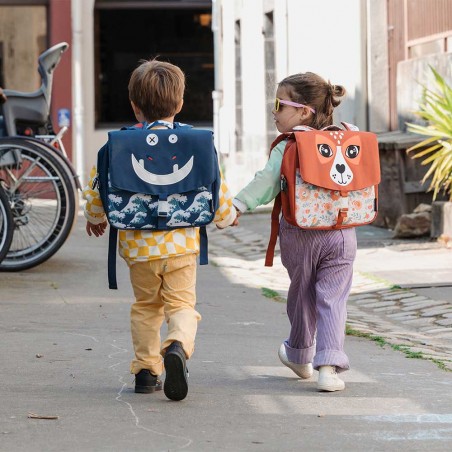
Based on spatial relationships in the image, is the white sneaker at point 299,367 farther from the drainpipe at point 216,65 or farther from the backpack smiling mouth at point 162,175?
the drainpipe at point 216,65

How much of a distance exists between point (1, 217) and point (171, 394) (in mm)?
3694

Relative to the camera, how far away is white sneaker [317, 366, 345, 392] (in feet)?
16.4

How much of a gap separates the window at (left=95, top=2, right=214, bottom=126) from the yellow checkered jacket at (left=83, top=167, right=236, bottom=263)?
14622 mm

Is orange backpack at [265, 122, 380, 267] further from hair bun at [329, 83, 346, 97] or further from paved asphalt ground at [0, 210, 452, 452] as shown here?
paved asphalt ground at [0, 210, 452, 452]

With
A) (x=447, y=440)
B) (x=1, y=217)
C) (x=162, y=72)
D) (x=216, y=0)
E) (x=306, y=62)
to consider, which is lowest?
(x=447, y=440)

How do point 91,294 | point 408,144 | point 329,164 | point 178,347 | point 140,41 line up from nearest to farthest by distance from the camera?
point 178,347, point 329,164, point 91,294, point 408,144, point 140,41

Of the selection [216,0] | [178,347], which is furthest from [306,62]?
[178,347]

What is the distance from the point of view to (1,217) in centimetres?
815

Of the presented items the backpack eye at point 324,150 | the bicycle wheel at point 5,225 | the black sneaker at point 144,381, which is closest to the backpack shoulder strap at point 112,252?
the black sneaker at point 144,381

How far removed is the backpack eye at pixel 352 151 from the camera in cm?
514

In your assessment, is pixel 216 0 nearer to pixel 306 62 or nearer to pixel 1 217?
pixel 306 62

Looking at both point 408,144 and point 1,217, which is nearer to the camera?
point 1,217

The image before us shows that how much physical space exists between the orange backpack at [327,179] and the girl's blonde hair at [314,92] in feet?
0.37

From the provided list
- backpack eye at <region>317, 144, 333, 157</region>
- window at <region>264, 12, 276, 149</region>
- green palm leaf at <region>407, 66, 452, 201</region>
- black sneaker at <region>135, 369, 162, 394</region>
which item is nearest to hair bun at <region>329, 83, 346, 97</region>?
backpack eye at <region>317, 144, 333, 157</region>
